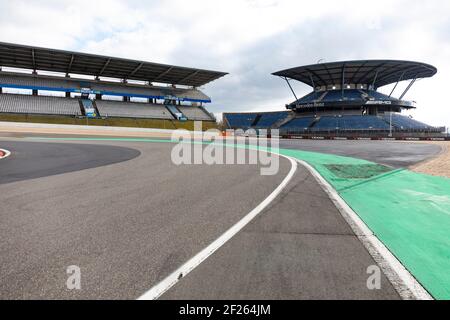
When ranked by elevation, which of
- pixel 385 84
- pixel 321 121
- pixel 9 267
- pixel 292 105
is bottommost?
pixel 9 267

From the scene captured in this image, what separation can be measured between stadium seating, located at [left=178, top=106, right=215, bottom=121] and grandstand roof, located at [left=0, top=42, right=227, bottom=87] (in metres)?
6.09

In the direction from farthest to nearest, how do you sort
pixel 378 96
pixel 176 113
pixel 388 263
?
pixel 378 96
pixel 176 113
pixel 388 263

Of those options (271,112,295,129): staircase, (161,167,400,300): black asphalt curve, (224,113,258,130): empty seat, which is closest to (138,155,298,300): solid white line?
(161,167,400,300): black asphalt curve

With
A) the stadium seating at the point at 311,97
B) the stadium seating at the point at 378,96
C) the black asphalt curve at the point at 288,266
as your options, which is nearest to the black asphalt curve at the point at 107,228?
the black asphalt curve at the point at 288,266

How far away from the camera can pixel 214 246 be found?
10.6 feet

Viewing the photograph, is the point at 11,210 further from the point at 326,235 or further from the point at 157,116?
the point at 157,116

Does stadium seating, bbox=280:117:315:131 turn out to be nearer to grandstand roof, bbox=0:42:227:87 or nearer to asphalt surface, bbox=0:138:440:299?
grandstand roof, bbox=0:42:227:87

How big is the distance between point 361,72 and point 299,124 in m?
18.9

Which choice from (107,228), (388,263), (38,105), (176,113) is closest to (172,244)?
(107,228)

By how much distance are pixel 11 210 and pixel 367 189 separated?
720cm

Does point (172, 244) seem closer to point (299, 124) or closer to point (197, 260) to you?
point (197, 260)

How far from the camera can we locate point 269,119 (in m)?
71.5

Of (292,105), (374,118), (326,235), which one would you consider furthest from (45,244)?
(292,105)

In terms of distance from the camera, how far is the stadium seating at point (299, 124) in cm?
6069
